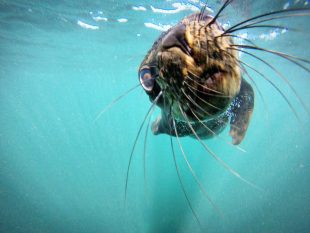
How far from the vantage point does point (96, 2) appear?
39.2 ft

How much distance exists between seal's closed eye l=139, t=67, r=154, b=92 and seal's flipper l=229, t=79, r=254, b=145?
1768 millimetres

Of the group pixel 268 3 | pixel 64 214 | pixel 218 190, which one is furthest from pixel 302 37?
pixel 64 214

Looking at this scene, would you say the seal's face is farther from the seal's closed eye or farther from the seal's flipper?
the seal's flipper

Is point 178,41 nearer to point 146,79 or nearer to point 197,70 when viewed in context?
point 197,70

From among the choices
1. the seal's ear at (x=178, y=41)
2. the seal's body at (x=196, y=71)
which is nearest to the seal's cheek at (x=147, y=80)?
the seal's body at (x=196, y=71)

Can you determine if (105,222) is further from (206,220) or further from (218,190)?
(218,190)

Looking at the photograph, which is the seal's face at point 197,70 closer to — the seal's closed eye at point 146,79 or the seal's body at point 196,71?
the seal's body at point 196,71

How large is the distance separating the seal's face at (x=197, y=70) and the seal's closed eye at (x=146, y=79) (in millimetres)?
193

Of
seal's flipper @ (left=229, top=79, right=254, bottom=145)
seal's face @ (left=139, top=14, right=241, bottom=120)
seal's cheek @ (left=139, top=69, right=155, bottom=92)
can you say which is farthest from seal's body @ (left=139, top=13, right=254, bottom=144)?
seal's flipper @ (left=229, top=79, right=254, bottom=145)

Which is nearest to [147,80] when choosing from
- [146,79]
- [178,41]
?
[146,79]

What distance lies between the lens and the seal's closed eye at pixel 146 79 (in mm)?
1870

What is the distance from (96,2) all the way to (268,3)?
827 centimetres

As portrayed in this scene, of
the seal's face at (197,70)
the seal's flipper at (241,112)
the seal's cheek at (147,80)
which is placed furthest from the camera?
the seal's flipper at (241,112)

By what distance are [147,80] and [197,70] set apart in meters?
0.48
